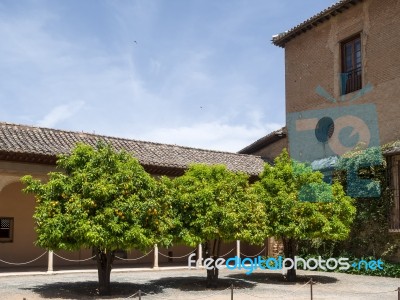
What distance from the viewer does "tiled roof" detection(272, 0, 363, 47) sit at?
23.2 metres

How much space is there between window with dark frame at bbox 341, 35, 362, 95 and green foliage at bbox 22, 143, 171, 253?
12.5 metres

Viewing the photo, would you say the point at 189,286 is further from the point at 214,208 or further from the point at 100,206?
the point at 100,206

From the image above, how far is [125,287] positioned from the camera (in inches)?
608

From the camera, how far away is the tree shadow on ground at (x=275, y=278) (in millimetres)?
17816

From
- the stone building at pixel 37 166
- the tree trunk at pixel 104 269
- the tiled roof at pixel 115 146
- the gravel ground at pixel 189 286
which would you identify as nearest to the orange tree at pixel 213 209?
the gravel ground at pixel 189 286

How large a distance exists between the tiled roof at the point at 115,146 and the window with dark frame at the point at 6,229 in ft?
13.2

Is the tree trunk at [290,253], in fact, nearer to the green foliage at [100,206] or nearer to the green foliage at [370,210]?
the green foliage at [370,210]

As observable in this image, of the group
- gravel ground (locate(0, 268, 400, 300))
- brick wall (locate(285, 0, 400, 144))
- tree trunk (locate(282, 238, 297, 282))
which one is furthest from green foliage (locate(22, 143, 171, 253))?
brick wall (locate(285, 0, 400, 144))

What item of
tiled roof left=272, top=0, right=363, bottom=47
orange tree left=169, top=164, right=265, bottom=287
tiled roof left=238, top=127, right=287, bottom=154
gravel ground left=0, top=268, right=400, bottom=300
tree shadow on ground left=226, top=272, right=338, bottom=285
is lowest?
tree shadow on ground left=226, top=272, right=338, bottom=285

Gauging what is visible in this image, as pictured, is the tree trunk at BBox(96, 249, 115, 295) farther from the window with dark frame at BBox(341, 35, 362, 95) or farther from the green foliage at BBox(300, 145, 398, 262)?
the window with dark frame at BBox(341, 35, 362, 95)

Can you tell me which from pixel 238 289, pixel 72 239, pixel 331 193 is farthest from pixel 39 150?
pixel 331 193

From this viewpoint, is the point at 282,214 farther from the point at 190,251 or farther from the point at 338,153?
the point at 190,251

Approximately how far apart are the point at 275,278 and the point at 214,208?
5.64 metres

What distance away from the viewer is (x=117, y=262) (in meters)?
23.3
